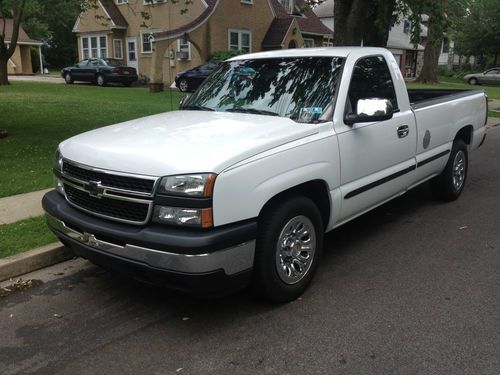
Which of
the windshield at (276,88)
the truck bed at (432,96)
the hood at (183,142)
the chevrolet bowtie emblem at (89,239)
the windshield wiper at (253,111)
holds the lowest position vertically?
the chevrolet bowtie emblem at (89,239)

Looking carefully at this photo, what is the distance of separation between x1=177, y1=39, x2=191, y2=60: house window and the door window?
2490 cm

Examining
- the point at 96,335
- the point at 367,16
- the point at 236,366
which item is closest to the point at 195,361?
the point at 236,366

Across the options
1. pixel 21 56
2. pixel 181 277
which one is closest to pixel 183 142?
pixel 181 277

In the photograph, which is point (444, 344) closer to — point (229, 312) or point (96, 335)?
point (229, 312)

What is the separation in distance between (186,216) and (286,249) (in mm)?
940

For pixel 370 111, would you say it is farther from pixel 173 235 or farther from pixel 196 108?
pixel 173 235

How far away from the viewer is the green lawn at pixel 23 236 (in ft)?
16.0

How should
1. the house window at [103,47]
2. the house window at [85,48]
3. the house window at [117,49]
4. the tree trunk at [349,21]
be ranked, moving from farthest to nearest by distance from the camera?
the house window at [85,48], the house window at [103,47], the house window at [117,49], the tree trunk at [349,21]

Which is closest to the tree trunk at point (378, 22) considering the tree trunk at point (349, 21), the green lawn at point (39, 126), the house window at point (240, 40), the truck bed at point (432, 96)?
the tree trunk at point (349, 21)

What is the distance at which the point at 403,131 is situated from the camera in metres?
5.26

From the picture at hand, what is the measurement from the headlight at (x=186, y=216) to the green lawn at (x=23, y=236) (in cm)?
217

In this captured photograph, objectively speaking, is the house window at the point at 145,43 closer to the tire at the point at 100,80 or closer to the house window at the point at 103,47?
the house window at the point at 103,47

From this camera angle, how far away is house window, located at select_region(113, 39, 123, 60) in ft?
109

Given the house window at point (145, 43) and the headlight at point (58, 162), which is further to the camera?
the house window at point (145, 43)
